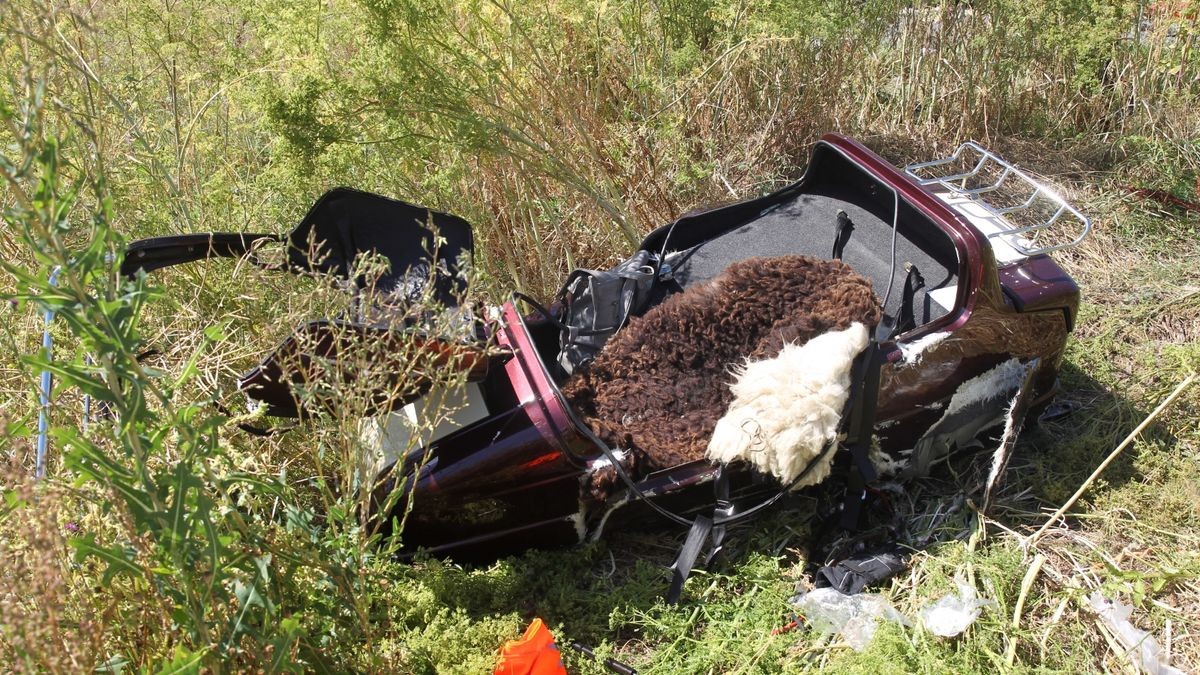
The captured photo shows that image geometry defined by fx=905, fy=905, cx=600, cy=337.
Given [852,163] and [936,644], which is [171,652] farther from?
[852,163]

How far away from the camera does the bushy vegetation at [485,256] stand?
1.92 m

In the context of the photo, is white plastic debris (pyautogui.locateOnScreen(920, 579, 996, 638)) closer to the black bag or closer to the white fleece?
the white fleece

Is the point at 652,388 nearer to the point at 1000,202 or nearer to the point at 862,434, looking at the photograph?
the point at 862,434

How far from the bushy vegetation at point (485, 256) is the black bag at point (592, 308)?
0.48 m

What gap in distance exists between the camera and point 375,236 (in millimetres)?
3340

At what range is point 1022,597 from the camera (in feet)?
9.52

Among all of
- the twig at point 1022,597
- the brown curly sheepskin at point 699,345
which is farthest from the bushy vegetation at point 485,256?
the brown curly sheepskin at point 699,345

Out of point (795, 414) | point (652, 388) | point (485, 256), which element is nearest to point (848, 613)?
point (795, 414)

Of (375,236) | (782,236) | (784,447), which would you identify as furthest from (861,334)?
(375,236)

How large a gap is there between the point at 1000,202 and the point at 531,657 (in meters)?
4.20

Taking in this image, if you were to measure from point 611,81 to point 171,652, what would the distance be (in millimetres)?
3659

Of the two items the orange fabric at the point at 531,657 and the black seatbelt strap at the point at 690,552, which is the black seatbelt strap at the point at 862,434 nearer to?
the black seatbelt strap at the point at 690,552

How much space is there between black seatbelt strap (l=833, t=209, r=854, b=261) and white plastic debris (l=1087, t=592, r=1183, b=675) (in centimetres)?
149

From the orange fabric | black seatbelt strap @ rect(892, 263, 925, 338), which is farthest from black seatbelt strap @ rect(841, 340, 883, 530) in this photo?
the orange fabric
